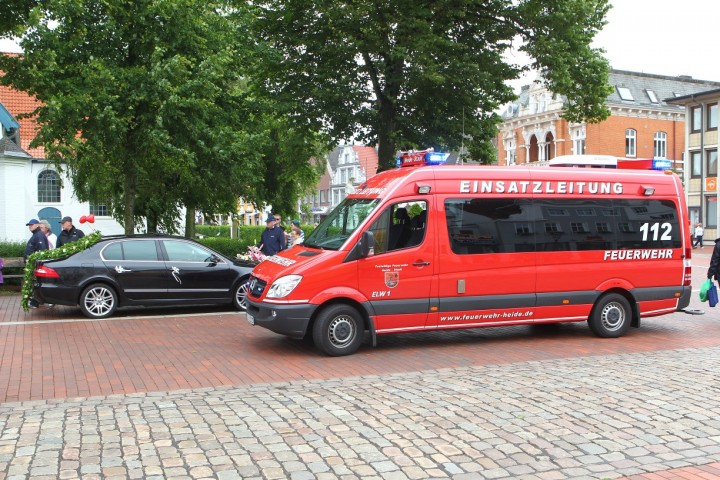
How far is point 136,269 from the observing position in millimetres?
12977

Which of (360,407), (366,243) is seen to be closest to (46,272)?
(366,243)

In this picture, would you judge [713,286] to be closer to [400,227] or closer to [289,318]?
[400,227]

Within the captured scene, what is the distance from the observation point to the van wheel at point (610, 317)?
10.8m

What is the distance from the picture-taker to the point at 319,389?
7.47 meters

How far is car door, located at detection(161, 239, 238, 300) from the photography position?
13188 mm

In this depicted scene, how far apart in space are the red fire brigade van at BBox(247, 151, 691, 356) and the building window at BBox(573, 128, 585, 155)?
52.1m

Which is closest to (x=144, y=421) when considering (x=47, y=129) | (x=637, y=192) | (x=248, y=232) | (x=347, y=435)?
(x=347, y=435)

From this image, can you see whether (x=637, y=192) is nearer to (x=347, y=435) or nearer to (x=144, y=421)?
(x=347, y=435)

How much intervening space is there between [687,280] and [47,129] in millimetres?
12960

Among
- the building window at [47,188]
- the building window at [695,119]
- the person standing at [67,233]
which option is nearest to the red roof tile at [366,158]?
the building window at [695,119]

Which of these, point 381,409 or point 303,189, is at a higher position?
point 303,189

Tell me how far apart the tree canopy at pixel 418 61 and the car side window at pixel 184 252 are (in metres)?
6.57

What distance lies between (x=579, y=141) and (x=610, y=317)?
5409cm

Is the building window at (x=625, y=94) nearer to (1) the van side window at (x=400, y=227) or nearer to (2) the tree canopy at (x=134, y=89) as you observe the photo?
(2) the tree canopy at (x=134, y=89)
